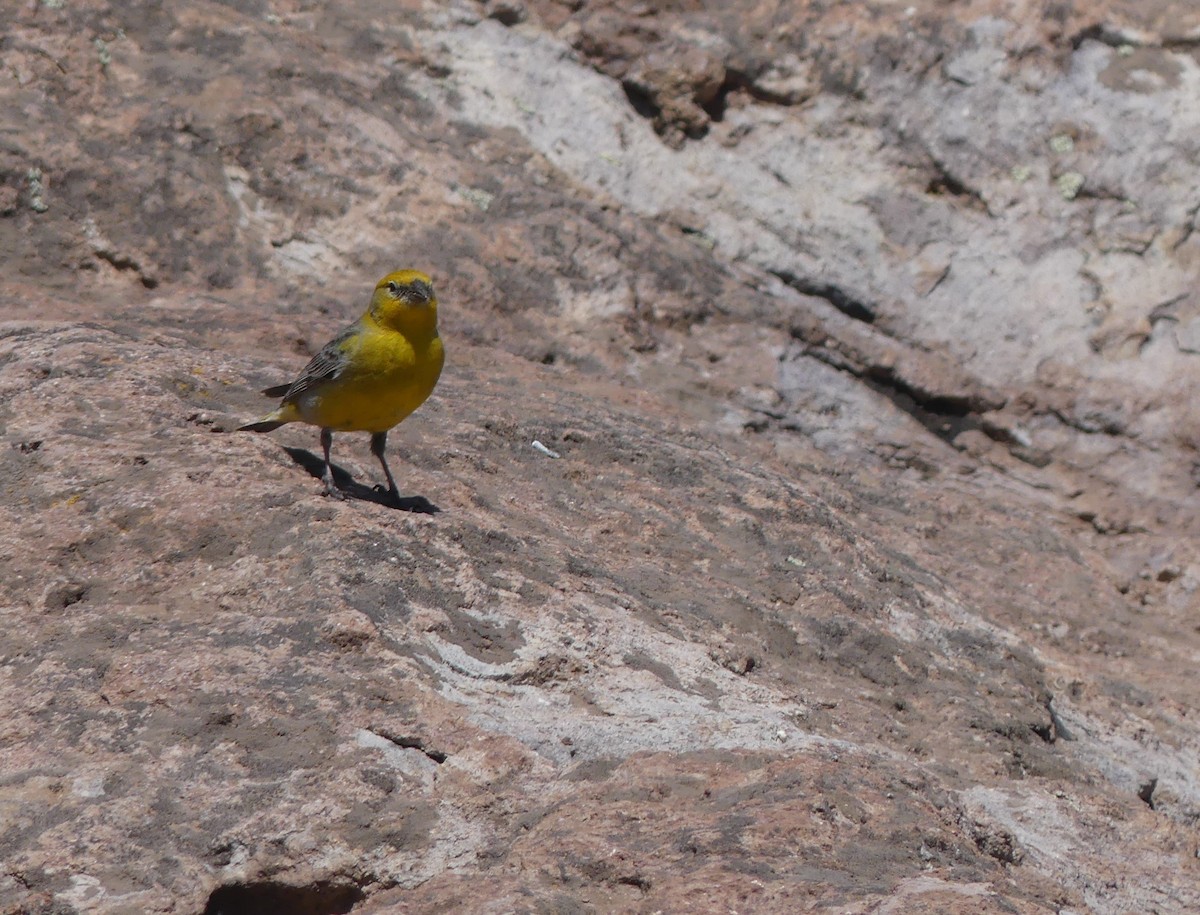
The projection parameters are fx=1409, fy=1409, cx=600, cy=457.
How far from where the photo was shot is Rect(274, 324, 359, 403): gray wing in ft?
18.4

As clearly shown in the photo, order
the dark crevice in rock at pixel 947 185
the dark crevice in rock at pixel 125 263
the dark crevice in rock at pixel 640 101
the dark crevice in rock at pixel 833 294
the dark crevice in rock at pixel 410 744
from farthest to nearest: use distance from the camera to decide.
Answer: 1. the dark crevice in rock at pixel 640 101
2. the dark crevice in rock at pixel 947 185
3. the dark crevice in rock at pixel 833 294
4. the dark crevice in rock at pixel 125 263
5. the dark crevice in rock at pixel 410 744

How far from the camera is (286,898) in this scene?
3.61 meters

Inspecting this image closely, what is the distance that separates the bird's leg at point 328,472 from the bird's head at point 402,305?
509 millimetres

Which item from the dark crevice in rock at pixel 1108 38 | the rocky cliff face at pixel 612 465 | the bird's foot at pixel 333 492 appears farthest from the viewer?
the dark crevice in rock at pixel 1108 38

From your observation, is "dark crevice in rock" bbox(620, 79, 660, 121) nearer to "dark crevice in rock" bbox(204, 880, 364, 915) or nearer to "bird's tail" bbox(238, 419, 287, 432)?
"bird's tail" bbox(238, 419, 287, 432)

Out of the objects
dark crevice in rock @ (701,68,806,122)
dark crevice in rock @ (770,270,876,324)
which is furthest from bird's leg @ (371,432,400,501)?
dark crevice in rock @ (701,68,806,122)

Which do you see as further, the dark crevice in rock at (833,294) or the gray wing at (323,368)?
the dark crevice in rock at (833,294)

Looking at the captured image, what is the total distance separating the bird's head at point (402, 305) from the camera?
573cm

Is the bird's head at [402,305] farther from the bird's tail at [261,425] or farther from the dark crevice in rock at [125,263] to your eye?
the dark crevice in rock at [125,263]

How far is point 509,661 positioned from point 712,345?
4.20m

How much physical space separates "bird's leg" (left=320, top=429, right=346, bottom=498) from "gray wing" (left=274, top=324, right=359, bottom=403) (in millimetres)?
197

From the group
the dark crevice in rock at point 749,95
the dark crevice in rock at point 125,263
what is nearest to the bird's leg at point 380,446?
the dark crevice in rock at point 125,263

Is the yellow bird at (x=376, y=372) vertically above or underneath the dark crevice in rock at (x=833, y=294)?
underneath

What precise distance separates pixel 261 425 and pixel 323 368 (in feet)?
1.31
